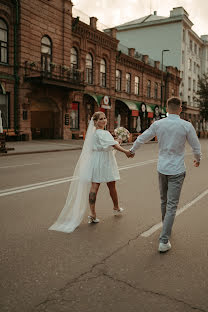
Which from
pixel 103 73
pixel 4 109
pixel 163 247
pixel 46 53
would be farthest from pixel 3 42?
pixel 163 247

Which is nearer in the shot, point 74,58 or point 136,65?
point 74,58

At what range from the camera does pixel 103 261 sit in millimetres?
3662

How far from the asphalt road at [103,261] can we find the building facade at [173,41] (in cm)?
5274

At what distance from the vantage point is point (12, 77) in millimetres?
23953

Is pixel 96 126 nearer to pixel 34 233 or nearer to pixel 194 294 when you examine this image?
pixel 34 233

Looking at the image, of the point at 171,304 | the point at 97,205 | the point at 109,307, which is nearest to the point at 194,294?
the point at 171,304

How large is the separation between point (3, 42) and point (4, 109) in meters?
4.60

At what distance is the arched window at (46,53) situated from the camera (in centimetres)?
2627

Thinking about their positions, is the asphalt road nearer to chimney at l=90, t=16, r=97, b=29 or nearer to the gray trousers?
the gray trousers

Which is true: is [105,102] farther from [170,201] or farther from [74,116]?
[170,201]

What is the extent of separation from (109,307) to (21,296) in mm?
755

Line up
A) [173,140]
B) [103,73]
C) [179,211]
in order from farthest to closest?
[103,73] < [179,211] < [173,140]

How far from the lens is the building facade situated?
5491 centimetres

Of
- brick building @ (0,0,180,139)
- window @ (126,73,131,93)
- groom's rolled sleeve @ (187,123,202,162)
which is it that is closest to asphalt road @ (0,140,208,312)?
groom's rolled sleeve @ (187,123,202,162)
